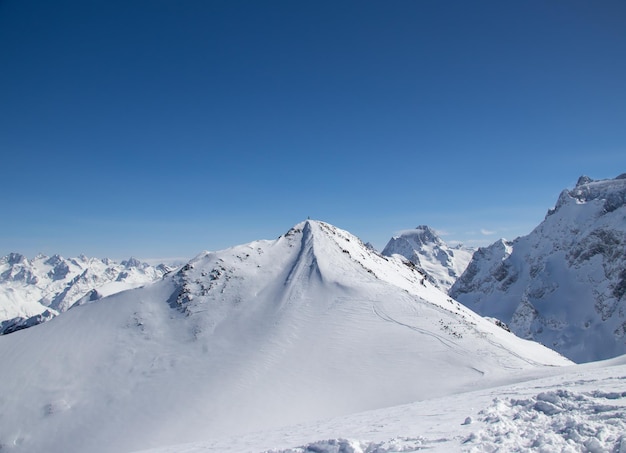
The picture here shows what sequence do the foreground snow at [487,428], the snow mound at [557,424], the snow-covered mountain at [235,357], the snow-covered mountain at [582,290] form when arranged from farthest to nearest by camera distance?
the snow-covered mountain at [582,290] < the snow-covered mountain at [235,357] < the foreground snow at [487,428] < the snow mound at [557,424]

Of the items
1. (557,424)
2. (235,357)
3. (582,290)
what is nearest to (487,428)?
(557,424)

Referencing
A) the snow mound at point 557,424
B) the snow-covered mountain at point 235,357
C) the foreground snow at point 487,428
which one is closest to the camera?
the snow mound at point 557,424

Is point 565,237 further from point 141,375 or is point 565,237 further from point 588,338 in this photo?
point 141,375

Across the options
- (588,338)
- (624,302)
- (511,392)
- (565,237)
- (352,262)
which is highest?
(565,237)

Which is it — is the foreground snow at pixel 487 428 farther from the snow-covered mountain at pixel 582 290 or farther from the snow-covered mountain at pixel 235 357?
the snow-covered mountain at pixel 582 290

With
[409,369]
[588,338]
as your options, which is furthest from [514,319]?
[409,369]

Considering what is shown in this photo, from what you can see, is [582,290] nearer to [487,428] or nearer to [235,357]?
[235,357]

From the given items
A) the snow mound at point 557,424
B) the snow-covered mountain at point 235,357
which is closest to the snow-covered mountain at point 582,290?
the snow-covered mountain at point 235,357
